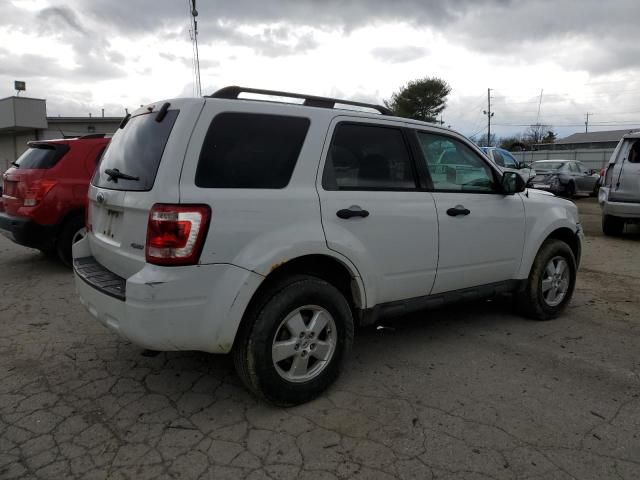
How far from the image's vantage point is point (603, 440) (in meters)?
2.79

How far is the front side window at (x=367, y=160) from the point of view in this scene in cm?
332

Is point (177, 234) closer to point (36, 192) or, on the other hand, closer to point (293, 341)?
point (293, 341)

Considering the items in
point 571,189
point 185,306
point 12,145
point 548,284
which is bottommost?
point 548,284

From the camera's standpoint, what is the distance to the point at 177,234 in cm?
267

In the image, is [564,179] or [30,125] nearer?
[564,179]

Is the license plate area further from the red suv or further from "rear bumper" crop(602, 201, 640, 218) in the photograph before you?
"rear bumper" crop(602, 201, 640, 218)

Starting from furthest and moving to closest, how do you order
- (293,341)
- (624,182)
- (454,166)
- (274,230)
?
(624,182) → (454,166) → (293,341) → (274,230)

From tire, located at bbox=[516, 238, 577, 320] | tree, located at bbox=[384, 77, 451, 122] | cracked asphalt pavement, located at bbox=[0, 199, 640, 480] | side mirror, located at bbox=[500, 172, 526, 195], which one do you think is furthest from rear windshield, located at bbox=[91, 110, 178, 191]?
tree, located at bbox=[384, 77, 451, 122]

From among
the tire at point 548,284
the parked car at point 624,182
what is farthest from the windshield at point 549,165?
the tire at point 548,284

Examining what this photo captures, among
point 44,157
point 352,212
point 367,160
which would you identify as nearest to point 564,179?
point 44,157

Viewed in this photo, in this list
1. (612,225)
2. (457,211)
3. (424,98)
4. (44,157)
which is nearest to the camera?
(457,211)

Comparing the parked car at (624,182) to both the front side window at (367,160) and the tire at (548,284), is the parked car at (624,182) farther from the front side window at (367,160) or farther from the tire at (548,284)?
the front side window at (367,160)

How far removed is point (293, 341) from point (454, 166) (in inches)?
80.3

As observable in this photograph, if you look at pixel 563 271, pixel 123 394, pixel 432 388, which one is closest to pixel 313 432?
pixel 432 388
